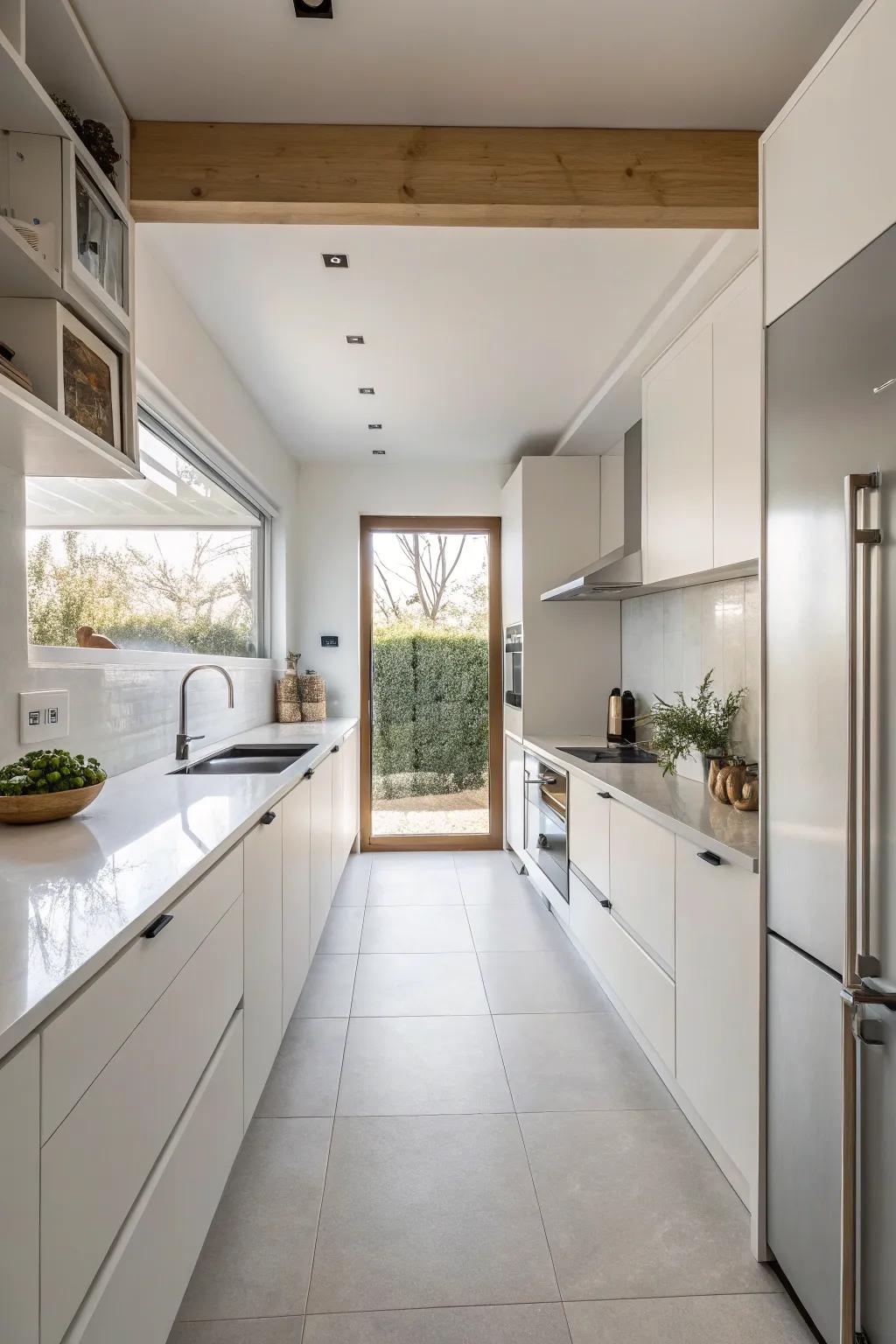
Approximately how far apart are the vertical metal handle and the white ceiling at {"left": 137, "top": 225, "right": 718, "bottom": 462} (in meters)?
1.53

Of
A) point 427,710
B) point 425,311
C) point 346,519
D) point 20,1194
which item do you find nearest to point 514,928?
point 427,710

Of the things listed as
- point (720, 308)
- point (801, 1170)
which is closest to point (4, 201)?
point (720, 308)

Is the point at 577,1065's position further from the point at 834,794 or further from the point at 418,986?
the point at 834,794

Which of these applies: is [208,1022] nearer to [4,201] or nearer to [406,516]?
[4,201]

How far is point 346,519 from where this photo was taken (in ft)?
16.6

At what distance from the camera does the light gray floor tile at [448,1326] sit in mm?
1390

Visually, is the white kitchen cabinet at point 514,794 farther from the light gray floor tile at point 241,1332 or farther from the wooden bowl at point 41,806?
the light gray floor tile at point 241,1332

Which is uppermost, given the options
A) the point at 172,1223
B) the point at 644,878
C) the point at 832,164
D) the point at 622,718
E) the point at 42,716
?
the point at 832,164

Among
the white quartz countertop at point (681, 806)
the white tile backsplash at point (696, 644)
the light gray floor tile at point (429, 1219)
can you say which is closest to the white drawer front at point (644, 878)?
the white quartz countertop at point (681, 806)

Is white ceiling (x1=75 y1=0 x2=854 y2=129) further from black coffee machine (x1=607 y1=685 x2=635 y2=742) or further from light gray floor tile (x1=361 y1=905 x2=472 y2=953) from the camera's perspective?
light gray floor tile (x1=361 y1=905 x2=472 y2=953)

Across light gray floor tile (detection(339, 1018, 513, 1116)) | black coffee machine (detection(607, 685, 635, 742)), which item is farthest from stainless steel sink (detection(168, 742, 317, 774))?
black coffee machine (detection(607, 685, 635, 742))

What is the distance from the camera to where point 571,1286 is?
1.52 metres

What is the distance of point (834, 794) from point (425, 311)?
2321 millimetres

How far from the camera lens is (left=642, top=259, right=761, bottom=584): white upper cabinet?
2127 mm
